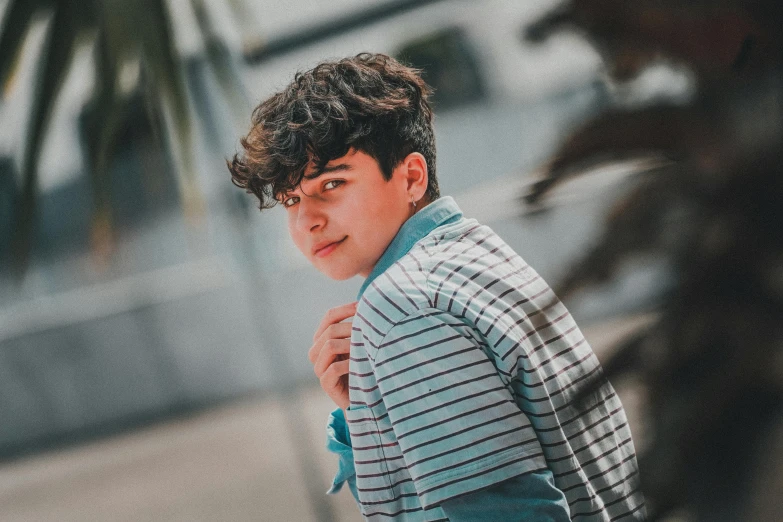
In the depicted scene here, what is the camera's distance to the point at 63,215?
626 cm

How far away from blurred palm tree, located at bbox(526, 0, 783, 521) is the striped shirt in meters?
0.27

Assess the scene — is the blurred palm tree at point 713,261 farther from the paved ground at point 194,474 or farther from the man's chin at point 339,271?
Answer: the paved ground at point 194,474

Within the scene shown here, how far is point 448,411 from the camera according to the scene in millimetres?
720

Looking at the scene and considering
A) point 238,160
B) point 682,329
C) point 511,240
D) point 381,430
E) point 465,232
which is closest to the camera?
point 682,329

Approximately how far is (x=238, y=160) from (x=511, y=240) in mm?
4255

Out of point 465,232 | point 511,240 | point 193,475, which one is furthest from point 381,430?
point 511,240

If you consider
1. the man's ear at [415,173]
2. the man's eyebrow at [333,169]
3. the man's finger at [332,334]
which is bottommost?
the man's finger at [332,334]

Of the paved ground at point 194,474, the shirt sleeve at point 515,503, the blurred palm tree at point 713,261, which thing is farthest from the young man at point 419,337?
the paved ground at point 194,474

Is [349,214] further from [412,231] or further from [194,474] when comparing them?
[194,474]

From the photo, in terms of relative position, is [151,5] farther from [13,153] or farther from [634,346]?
[634,346]

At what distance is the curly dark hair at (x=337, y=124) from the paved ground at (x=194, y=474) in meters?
2.40

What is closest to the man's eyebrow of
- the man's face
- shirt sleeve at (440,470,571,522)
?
the man's face

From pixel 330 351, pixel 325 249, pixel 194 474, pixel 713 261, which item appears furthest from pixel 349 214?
pixel 194 474

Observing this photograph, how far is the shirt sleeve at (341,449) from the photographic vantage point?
3.21 feet
